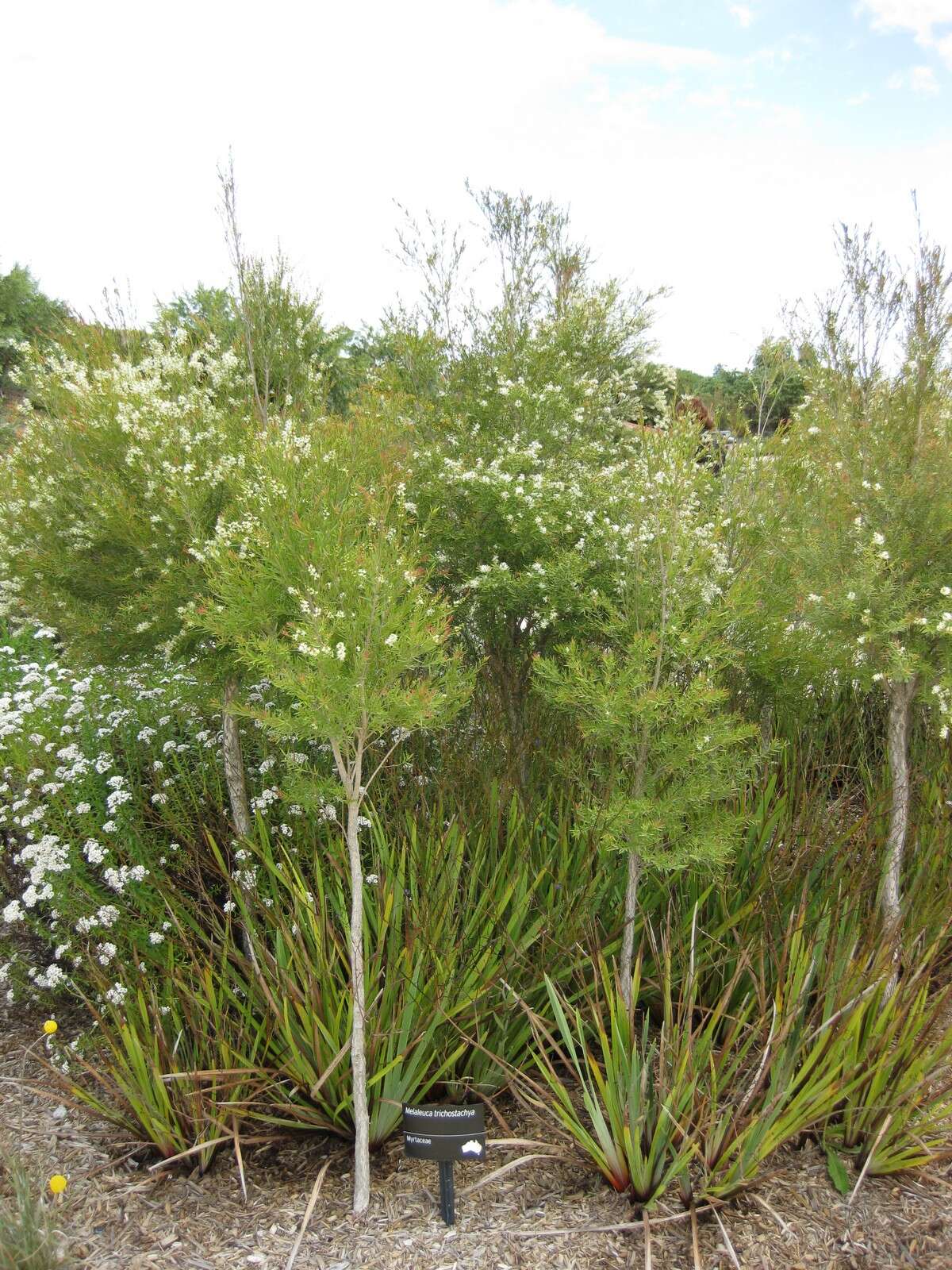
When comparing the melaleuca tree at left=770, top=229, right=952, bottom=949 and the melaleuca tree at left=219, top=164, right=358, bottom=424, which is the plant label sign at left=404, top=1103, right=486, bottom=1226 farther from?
the melaleuca tree at left=219, top=164, right=358, bottom=424

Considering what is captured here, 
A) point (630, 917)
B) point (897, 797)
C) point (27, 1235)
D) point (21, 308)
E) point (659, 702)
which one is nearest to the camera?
point (27, 1235)

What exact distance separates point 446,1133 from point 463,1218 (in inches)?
17.3

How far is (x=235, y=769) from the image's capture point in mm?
4840

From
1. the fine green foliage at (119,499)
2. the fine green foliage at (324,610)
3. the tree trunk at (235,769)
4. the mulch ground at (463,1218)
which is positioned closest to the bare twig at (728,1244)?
the mulch ground at (463,1218)

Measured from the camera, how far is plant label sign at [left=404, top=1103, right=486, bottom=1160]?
304 cm

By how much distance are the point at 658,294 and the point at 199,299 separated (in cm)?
457

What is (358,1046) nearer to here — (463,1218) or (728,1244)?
(463,1218)

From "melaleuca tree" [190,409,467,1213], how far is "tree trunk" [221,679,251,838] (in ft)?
3.12

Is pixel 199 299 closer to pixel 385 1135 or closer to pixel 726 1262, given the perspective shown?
pixel 385 1135

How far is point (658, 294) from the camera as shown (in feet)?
30.2

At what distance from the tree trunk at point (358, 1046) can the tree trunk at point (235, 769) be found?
1.66m

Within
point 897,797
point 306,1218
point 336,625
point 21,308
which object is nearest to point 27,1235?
point 306,1218

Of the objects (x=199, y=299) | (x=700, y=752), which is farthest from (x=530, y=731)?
(x=199, y=299)

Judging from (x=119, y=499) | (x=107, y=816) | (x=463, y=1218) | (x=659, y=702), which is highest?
(x=119, y=499)
